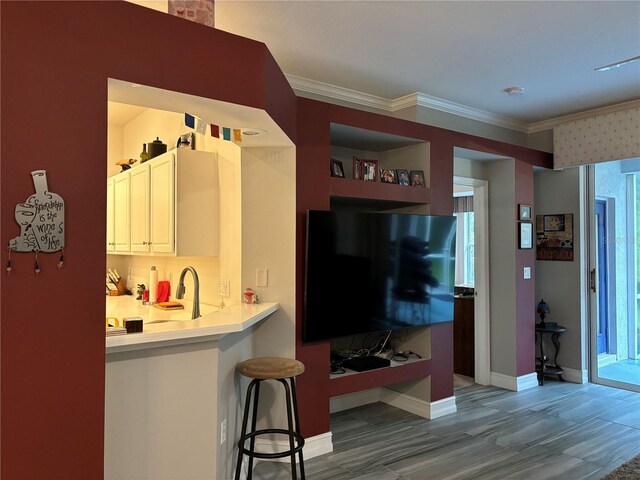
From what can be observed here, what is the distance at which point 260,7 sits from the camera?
2908 mm

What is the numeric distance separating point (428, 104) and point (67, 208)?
12.0 ft

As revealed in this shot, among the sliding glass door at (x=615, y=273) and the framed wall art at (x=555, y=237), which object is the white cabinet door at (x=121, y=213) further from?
the sliding glass door at (x=615, y=273)

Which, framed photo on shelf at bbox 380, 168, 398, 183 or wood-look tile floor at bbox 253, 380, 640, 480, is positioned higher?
framed photo on shelf at bbox 380, 168, 398, 183

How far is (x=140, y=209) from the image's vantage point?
4.01m

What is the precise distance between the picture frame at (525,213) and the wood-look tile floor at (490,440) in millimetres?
1821

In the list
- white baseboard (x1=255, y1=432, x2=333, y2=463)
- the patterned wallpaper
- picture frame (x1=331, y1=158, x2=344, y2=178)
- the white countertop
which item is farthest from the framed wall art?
the white countertop

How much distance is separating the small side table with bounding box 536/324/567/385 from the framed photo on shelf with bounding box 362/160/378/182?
2.76m

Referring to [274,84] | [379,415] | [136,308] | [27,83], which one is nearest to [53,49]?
[27,83]

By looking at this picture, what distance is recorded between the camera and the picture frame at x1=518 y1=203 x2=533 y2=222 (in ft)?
16.4

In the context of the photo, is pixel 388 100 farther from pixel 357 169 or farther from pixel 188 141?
pixel 188 141

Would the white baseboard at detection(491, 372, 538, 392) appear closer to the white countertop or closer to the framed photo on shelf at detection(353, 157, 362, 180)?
the framed photo on shelf at detection(353, 157, 362, 180)

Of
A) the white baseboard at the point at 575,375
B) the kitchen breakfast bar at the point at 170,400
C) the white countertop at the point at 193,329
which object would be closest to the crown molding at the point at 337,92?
the white countertop at the point at 193,329

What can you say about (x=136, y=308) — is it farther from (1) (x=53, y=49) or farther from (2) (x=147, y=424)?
(1) (x=53, y=49)

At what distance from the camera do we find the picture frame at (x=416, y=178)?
411 centimetres
